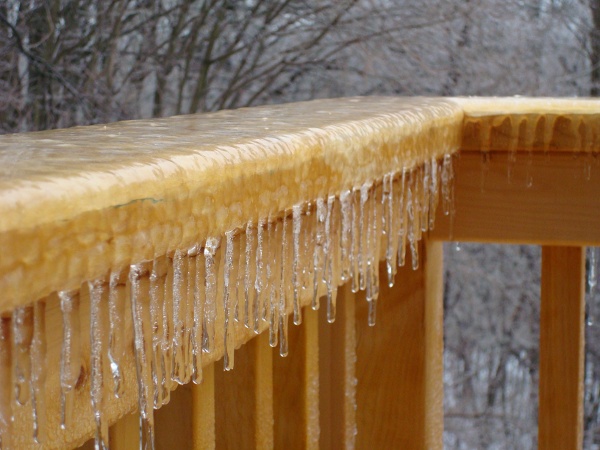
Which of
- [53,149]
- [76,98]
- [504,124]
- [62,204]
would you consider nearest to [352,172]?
[53,149]

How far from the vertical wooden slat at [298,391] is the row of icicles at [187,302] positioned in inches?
8.2

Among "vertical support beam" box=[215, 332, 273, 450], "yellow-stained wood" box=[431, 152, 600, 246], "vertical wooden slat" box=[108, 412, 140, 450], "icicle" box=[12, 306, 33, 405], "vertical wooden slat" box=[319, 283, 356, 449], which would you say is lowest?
"vertical wooden slat" box=[319, 283, 356, 449]

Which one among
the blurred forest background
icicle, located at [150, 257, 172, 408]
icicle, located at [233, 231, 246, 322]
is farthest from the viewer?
the blurred forest background

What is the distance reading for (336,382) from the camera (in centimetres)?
125

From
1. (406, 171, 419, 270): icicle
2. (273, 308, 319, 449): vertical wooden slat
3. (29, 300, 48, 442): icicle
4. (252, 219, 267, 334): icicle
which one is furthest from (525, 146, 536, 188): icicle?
(29, 300, 48, 442): icicle

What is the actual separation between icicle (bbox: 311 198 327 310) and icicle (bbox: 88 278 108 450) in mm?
263

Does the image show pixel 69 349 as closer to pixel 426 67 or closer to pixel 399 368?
pixel 399 368

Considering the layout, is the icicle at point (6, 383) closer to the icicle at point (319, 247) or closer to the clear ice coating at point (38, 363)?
the clear ice coating at point (38, 363)

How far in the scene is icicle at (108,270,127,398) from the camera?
1.33 feet

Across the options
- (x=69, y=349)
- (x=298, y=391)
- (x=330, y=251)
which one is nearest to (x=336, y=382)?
(x=298, y=391)

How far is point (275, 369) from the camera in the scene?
1050 millimetres

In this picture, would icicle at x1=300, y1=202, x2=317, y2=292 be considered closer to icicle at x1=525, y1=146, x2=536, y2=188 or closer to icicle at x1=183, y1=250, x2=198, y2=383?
icicle at x1=183, y1=250, x2=198, y2=383

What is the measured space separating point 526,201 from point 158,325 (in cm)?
89

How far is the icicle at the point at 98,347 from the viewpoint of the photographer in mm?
391
